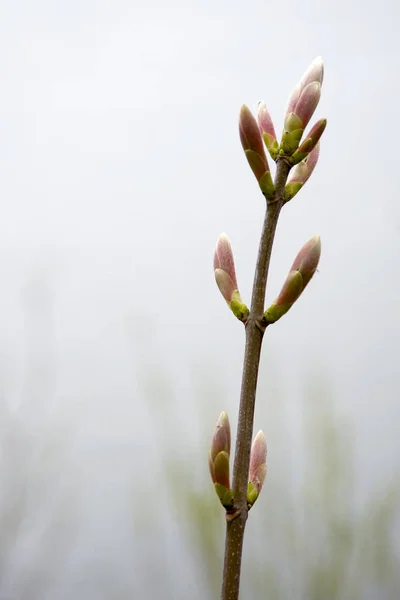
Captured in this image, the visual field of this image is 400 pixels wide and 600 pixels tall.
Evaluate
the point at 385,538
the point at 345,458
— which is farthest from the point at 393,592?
the point at 345,458

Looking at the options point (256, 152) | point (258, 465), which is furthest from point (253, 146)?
point (258, 465)

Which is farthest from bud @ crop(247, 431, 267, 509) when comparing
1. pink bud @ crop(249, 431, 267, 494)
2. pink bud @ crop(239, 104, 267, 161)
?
pink bud @ crop(239, 104, 267, 161)

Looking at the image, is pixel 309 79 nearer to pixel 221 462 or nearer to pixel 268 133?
pixel 268 133

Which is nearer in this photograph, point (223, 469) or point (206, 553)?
point (223, 469)

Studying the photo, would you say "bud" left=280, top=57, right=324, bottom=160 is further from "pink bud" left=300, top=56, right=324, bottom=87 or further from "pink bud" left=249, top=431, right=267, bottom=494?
"pink bud" left=249, top=431, right=267, bottom=494

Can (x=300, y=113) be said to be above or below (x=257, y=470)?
above

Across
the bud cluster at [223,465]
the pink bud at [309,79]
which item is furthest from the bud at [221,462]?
the pink bud at [309,79]

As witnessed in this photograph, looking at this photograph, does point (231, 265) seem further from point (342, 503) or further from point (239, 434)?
point (342, 503)
